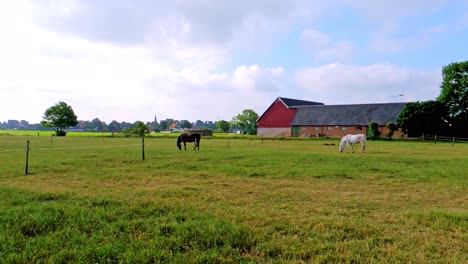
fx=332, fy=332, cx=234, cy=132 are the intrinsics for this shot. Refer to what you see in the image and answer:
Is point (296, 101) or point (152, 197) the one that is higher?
point (296, 101)

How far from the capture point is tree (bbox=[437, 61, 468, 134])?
51094 millimetres

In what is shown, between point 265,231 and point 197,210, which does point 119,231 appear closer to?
point 197,210

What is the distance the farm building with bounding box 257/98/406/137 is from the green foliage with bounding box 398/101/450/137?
5.79 m

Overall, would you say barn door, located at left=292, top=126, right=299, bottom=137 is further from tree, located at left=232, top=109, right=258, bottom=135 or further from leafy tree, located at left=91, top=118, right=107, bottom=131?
leafy tree, located at left=91, top=118, right=107, bottom=131

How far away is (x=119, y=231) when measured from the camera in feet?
17.2

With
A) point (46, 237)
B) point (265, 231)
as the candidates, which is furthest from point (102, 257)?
point (265, 231)

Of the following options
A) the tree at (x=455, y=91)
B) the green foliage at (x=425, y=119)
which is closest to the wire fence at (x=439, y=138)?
the green foliage at (x=425, y=119)

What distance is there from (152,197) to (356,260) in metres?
5.05

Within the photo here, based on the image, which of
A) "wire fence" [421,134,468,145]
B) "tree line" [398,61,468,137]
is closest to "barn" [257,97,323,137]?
"tree line" [398,61,468,137]

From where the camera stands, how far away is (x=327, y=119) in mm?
67500

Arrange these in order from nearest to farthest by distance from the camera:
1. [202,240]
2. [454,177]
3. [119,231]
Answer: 1. [202,240]
2. [119,231]
3. [454,177]

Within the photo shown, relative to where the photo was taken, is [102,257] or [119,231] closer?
[102,257]

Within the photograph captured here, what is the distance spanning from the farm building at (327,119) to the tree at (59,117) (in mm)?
53945

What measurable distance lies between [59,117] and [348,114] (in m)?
74.4
